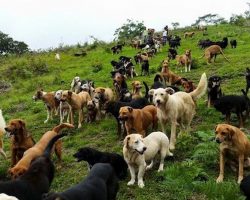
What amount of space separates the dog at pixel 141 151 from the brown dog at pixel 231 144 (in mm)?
1579

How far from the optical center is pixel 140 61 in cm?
3094

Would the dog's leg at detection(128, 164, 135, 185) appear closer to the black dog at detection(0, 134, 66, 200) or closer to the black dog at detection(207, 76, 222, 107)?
the black dog at detection(0, 134, 66, 200)

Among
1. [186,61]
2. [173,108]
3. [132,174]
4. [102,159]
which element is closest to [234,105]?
[173,108]

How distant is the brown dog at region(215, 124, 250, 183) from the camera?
10.7 m

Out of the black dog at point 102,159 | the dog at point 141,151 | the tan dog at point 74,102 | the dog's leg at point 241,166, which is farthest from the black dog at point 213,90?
the dog's leg at point 241,166

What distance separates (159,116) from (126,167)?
2.47 m

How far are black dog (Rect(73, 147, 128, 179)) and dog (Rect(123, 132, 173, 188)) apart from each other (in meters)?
0.40

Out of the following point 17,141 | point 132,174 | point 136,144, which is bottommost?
point 132,174

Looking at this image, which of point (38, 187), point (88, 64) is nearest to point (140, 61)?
point (88, 64)

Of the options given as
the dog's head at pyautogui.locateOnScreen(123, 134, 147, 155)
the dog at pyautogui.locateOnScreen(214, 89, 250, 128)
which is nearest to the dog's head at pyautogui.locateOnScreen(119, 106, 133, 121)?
the dog's head at pyautogui.locateOnScreen(123, 134, 147, 155)

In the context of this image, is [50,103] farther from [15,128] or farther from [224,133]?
[224,133]

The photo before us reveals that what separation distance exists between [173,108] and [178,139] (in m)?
0.85

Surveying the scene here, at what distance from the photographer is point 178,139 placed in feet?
44.7

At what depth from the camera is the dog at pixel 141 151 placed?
431 inches
